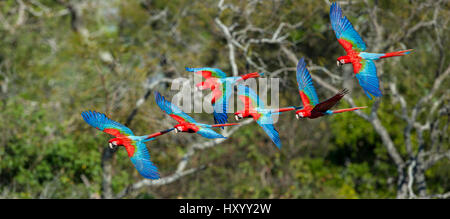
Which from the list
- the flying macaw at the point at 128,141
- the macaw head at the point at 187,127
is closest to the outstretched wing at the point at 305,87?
the macaw head at the point at 187,127

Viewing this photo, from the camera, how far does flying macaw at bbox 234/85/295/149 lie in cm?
359

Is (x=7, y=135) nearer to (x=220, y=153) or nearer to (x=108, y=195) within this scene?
(x=108, y=195)

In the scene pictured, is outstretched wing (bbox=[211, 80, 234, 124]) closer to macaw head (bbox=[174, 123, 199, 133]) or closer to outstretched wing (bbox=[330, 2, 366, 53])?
macaw head (bbox=[174, 123, 199, 133])

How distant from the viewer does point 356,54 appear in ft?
13.0

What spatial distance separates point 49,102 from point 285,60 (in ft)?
20.1

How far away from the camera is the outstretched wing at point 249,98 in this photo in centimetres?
387

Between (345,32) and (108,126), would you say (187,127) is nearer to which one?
(108,126)

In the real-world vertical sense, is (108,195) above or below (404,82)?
below

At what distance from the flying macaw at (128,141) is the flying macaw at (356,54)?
1.59m

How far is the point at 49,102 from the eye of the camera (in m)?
12.9

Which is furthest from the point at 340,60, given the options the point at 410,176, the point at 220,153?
the point at 220,153
